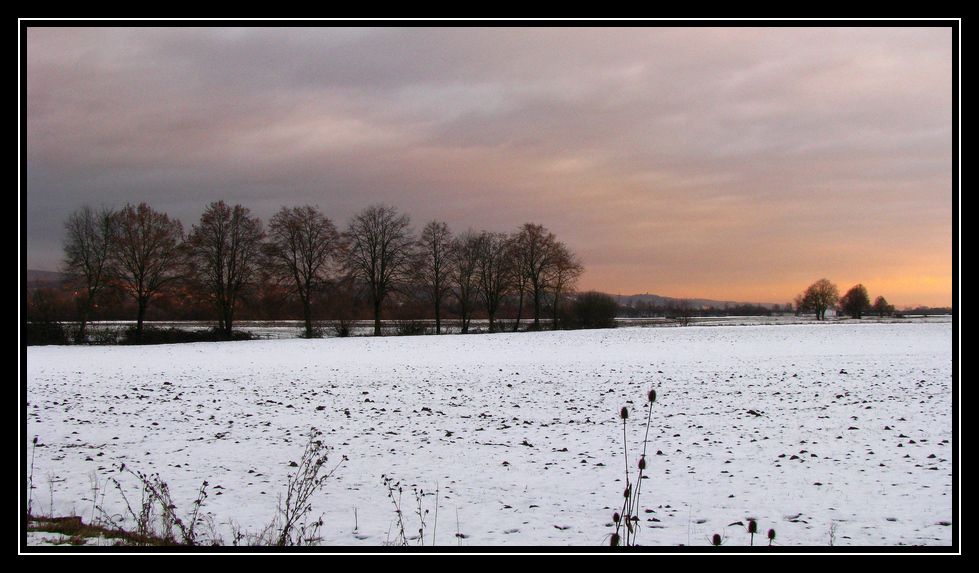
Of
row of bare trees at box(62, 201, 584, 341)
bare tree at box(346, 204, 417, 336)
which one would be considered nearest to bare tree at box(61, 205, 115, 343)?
row of bare trees at box(62, 201, 584, 341)

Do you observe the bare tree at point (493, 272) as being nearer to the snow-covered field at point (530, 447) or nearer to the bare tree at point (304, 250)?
the bare tree at point (304, 250)

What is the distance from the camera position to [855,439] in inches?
377

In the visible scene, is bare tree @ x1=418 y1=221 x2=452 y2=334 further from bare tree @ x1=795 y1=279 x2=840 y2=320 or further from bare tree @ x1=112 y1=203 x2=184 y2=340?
bare tree @ x1=795 y1=279 x2=840 y2=320

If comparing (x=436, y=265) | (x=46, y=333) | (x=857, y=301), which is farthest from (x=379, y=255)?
(x=857, y=301)

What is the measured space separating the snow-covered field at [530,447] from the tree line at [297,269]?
2225 cm

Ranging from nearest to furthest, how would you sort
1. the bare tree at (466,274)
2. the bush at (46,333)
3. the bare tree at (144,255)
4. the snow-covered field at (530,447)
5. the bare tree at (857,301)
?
1. the snow-covered field at (530,447)
2. the bush at (46,333)
3. the bare tree at (144,255)
4. the bare tree at (466,274)
5. the bare tree at (857,301)

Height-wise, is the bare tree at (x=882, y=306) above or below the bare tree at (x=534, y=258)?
below

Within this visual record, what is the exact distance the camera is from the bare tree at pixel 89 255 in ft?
134

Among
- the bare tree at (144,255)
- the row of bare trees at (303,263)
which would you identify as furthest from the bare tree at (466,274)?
the bare tree at (144,255)

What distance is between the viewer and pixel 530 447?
966 centimetres

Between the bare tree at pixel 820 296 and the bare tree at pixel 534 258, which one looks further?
the bare tree at pixel 820 296

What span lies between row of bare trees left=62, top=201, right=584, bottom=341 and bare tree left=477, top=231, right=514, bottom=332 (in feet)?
0.36
